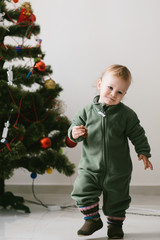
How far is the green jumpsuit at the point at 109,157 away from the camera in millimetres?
1375

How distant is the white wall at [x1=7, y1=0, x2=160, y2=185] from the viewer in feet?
7.66

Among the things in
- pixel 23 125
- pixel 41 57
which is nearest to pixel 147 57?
pixel 41 57

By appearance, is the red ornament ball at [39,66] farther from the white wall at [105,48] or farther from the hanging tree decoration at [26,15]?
the white wall at [105,48]

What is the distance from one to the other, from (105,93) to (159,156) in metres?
1.11

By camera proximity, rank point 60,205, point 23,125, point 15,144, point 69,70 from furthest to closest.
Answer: point 69,70, point 60,205, point 23,125, point 15,144

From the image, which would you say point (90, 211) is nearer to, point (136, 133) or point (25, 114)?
point (136, 133)

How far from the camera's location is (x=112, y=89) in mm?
1394

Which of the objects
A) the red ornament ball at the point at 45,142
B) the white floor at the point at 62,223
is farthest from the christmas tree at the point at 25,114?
the white floor at the point at 62,223

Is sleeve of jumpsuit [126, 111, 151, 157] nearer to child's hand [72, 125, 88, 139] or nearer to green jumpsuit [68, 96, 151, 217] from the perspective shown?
green jumpsuit [68, 96, 151, 217]

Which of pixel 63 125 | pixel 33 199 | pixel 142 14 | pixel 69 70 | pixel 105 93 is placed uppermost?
pixel 142 14

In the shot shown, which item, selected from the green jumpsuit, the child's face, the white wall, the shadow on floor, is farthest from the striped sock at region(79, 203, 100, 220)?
the white wall

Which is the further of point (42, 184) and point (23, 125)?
point (42, 184)

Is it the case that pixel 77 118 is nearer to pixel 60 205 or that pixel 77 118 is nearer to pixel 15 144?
pixel 15 144

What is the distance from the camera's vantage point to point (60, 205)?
2.09 m
